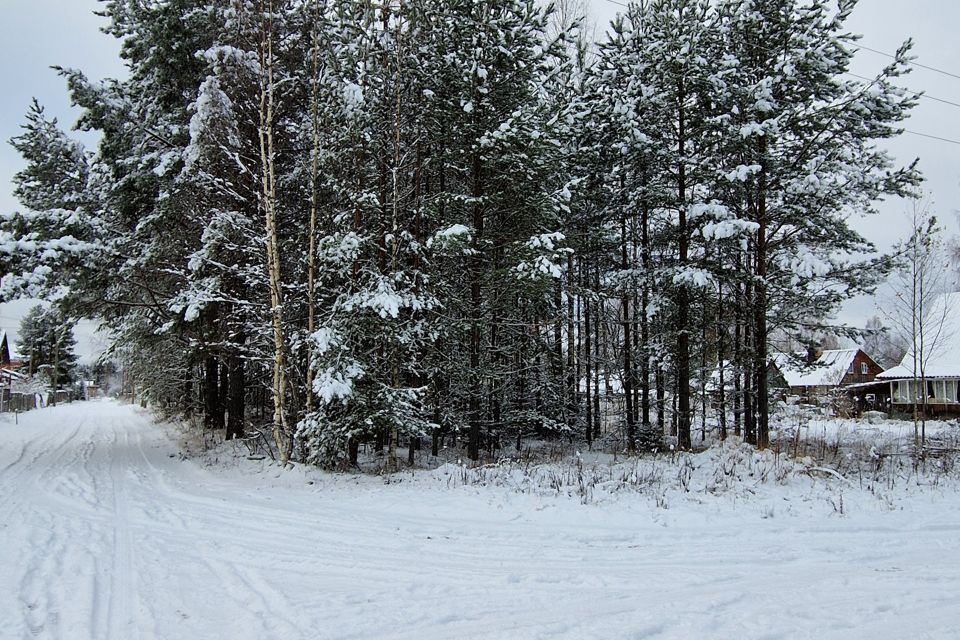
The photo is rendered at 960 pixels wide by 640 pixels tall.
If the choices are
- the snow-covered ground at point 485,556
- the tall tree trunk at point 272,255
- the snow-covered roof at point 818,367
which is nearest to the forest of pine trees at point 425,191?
the tall tree trunk at point 272,255

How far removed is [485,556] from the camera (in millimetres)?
5664

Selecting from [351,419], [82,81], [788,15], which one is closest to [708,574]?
[351,419]

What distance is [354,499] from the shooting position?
28.8 ft

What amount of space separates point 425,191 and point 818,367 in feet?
40.2

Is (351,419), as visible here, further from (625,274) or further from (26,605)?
(625,274)

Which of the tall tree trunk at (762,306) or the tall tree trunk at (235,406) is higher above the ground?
the tall tree trunk at (762,306)

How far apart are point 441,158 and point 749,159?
24.6ft

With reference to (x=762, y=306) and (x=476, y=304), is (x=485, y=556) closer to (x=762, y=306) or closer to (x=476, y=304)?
(x=476, y=304)

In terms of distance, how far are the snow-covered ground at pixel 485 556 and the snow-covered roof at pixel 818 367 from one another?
4.26 metres

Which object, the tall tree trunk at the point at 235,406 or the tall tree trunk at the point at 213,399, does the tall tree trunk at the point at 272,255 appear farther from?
the tall tree trunk at the point at 213,399

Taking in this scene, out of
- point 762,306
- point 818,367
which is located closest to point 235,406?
point 762,306

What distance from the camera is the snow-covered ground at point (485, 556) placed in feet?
13.0

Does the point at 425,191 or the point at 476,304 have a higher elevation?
the point at 425,191

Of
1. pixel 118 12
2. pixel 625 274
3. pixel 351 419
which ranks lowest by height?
pixel 351 419
